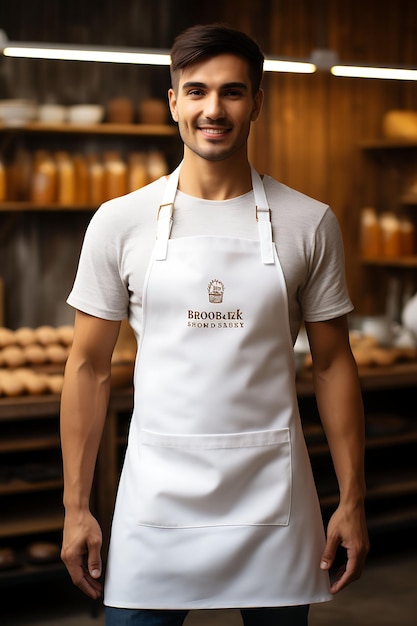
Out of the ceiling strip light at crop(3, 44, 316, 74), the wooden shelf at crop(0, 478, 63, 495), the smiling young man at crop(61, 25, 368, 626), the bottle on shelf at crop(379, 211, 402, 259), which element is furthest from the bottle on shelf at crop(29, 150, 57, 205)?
the smiling young man at crop(61, 25, 368, 626)

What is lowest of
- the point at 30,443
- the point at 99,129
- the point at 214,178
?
the point at 30,443

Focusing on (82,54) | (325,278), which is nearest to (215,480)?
(325,278)

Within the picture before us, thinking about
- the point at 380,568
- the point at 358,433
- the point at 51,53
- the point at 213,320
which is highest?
the point at 51,53

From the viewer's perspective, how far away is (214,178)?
1661 mm

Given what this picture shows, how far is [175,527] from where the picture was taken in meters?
A: 1.64

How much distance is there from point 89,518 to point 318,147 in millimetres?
3637

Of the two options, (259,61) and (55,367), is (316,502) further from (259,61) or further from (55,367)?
(55,367)

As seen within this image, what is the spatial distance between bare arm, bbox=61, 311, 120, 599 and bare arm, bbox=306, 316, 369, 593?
1.29ft

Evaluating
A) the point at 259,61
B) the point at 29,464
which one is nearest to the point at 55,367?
the point at 29,464

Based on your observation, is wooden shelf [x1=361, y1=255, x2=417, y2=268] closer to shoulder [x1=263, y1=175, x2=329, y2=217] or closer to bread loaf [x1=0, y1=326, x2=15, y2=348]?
bread loaf [x1=0, y1=326, x2=15, y2=348]

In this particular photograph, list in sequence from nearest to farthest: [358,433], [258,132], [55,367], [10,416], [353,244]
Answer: [358,433] < [10,416] < [55,367] < [258,132] < [353,244]

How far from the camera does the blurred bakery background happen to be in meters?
4.40

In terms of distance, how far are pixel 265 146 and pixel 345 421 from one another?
3.29 m

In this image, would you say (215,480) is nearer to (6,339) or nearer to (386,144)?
(6,339)
